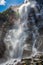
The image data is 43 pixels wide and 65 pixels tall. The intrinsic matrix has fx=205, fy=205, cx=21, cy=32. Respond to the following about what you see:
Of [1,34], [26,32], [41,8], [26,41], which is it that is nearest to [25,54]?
[26,41]

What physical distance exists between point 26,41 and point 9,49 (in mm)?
694

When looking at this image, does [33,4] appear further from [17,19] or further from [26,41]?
[26,41]

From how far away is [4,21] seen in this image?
24.5ft

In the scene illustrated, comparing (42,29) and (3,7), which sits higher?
(3,7)

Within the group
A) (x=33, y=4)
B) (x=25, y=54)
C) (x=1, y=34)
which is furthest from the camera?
(x=33, y=4)

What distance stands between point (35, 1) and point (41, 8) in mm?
367

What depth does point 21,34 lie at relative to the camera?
22.9 feet

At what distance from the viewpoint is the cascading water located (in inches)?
259

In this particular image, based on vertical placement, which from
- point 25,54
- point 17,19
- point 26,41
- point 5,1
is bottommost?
point 25,54

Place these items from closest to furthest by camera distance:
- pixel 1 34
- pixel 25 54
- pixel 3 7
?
pixel 25 54 → pixel 3 7 → pixel 1 34

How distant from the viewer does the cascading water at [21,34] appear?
6572 mm

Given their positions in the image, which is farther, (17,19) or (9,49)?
(17,19)

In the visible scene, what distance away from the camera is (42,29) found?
22.5 feet

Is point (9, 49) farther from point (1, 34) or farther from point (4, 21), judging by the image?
point (4, 21)
